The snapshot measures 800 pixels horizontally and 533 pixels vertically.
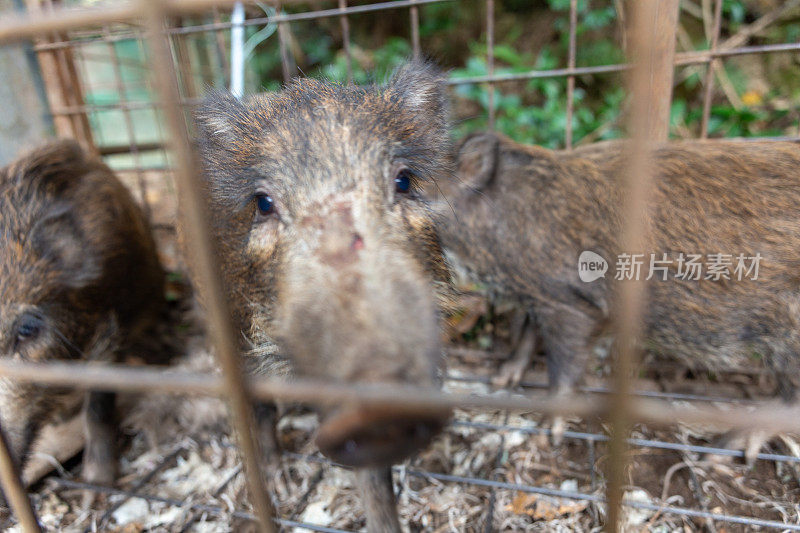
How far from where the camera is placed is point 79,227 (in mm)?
2484

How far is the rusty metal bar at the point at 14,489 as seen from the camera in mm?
1037

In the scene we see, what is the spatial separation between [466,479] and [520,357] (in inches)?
38.2

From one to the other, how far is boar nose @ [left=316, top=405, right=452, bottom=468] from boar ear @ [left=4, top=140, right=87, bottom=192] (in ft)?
7.65

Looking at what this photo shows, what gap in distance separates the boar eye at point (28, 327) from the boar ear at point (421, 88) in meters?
1.66

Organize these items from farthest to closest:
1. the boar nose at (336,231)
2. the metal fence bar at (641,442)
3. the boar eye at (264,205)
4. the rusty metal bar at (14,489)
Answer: the metal fence bar at (641,442) → the boar eye at (264,205) → the boar nose at (336,231) → the rusty metal bar at (14,489)

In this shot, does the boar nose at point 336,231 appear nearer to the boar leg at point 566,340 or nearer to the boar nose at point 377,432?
the boar nose at point 377,432

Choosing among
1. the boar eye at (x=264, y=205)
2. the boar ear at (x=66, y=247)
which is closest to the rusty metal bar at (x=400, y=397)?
the boar eye at (x=264, y=205)

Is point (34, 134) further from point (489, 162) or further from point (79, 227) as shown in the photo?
point (489, 162)

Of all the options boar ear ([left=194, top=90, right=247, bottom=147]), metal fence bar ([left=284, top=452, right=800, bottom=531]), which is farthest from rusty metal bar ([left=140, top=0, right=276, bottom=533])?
metal fence bar ([left=284, top=452, right=800, bottom=531])

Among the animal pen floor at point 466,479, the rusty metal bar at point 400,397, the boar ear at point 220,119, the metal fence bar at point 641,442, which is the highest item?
the boar ear at point 220,119

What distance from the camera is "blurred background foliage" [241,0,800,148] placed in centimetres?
404

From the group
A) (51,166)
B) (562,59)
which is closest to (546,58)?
(562,59)

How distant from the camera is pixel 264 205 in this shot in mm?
1591

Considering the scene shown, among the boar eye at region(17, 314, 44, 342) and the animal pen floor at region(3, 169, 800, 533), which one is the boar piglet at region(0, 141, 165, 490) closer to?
the boar eye at region(17, 314, 44, 342)
